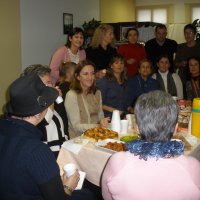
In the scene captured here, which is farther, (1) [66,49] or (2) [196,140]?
(1) [66,49]

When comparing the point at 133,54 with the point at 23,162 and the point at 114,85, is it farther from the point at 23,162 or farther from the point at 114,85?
the point at 23,162

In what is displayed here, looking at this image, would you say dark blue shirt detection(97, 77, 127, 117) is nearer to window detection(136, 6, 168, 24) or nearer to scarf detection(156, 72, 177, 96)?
scarf detection(156, 72, 177, 96)

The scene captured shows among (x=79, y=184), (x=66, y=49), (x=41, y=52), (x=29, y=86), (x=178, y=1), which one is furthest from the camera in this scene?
(x=178, y=1)

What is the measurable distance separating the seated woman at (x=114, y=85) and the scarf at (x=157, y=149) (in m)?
2.16

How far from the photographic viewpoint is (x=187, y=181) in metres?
1.19

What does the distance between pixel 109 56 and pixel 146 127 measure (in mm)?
2850

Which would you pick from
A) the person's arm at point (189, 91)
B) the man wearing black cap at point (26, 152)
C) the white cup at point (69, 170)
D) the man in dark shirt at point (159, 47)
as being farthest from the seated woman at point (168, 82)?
the man wearing black cap at point (26, 152)

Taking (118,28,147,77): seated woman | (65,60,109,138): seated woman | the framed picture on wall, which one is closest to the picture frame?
the framed picture on wall

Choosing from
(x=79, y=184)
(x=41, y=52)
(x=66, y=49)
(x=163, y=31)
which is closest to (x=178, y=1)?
(x=163, y=31)

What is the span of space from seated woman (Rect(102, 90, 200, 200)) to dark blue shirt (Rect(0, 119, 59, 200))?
27cm

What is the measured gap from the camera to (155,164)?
120cm

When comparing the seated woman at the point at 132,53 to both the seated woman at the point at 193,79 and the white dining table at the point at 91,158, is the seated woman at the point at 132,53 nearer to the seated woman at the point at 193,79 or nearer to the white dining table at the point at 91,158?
the seated woman at the point at 193,79

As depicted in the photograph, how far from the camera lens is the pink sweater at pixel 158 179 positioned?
1.18 meters

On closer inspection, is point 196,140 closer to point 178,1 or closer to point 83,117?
point 83,117
